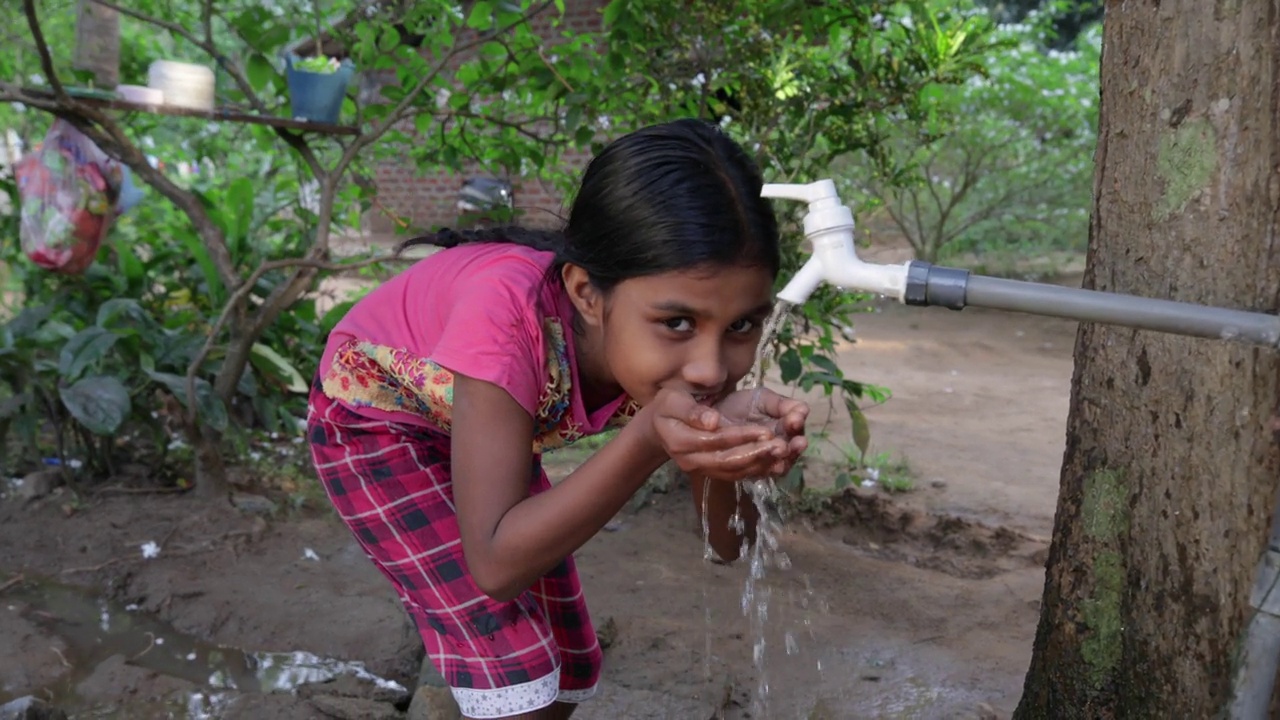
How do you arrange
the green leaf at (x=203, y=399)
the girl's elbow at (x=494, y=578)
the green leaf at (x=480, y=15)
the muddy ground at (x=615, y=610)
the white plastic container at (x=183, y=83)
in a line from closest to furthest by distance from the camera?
the girl's elbow at (x=494, y=578) < the muddy ground at (x=615, y=610) < the green leaf at (x=480, y=15) < the white plastic container at (x=183, y=83) < the green leaf at (x=203, y=399)

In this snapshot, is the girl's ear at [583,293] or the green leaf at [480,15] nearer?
the girl's ear at [583,293]

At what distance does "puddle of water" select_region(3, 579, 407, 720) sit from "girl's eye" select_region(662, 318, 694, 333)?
155 centimetres

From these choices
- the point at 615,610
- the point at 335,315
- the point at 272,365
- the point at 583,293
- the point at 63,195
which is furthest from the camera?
the point at 335,315

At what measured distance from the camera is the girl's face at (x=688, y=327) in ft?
4.57

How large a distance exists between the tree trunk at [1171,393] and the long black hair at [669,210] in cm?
59

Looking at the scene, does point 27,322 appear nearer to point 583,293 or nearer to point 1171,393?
point 583,293

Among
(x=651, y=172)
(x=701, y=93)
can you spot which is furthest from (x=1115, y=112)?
(x=701, y=93)

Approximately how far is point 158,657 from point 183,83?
5.58 feet

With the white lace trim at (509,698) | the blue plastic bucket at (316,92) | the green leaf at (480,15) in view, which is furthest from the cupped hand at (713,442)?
the blue plastic bucket at (316,92)

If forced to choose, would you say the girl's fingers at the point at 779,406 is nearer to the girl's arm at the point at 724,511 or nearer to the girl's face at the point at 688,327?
the girl's face at the point at 688,327

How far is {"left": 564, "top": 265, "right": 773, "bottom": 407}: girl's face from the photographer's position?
1.39m

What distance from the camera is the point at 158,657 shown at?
281 cm

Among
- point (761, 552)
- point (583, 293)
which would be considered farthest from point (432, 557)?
point (761, 552)

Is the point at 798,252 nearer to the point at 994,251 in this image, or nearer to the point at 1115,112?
the point at 1115,112
